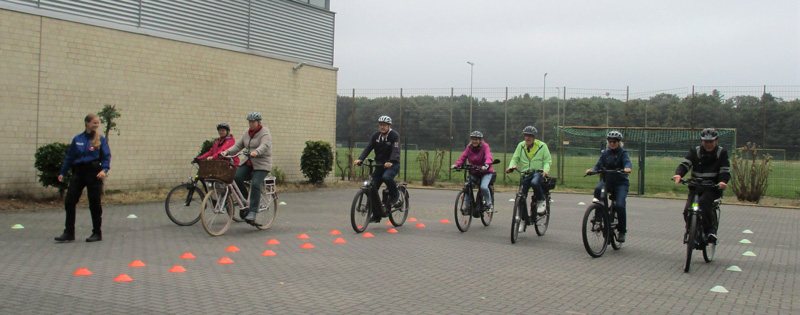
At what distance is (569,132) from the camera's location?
25828 mm

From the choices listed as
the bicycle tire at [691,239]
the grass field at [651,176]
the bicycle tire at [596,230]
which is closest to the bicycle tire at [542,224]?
the bicycle tire at [596,230]

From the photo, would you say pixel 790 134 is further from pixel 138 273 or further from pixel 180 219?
pixel 138 273

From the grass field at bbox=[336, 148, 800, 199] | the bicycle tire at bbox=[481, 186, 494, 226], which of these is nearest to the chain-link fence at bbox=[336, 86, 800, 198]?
the grass field at bbox=[336, 148, 800, 199]

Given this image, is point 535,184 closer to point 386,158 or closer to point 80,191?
point 386,158

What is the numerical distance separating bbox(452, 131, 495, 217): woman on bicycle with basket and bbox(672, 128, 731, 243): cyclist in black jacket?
349cm

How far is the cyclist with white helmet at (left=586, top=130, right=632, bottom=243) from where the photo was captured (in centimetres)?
937

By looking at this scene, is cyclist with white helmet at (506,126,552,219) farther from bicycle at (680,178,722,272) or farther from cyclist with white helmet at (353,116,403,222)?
bicycle at (680,178,722,272)

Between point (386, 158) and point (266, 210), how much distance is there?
2.11 metres

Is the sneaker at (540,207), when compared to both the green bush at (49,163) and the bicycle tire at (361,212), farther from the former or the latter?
the green bush at (49,163)

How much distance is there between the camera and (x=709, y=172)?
8391 millimetres

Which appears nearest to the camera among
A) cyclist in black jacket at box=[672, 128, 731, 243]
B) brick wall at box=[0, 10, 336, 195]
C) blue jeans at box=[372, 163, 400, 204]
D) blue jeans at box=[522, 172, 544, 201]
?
cyclist in black jacket at box=[672, 128, 731, 243]

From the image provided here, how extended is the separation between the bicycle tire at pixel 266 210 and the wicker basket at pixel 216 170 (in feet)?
2.93

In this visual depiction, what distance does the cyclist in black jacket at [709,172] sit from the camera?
827 centimetres

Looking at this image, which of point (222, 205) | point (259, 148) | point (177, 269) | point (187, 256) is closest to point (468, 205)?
point (259, 148)
